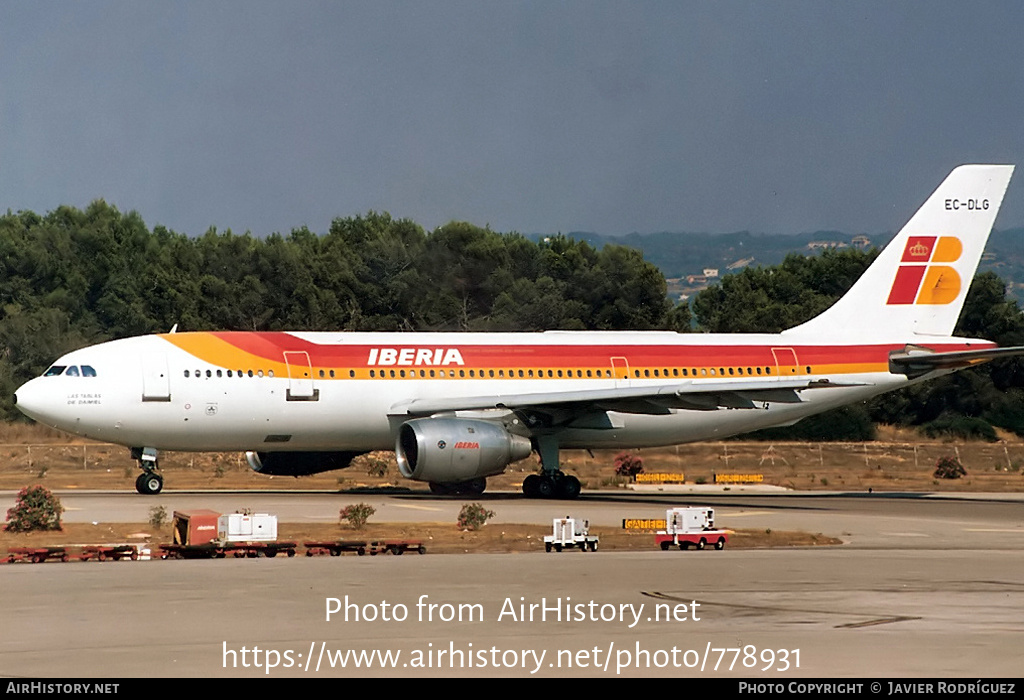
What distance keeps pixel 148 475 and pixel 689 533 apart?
16.0 m

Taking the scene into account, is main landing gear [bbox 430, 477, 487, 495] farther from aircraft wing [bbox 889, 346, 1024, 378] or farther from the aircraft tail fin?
aircraft wing [bbox 889, 346, 1024, 378]

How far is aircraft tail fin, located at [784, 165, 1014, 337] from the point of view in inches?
1544

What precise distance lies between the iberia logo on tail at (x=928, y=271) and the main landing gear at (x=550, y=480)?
1163cm

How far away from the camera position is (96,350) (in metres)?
32.9

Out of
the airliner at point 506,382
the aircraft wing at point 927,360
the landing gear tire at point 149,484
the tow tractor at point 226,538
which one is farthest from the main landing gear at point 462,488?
the tow tractor at point 226,538

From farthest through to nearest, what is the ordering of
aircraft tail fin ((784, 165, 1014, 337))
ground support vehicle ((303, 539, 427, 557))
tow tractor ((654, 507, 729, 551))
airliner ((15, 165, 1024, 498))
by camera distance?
aircraft tail fin ((784, 165, 1014, 337)) → airliner ((15, 165, 1024, 498)) → tow tractor ((654, 507, 729, 551)) → ground support vehicle ((303, 539, 427, 557))

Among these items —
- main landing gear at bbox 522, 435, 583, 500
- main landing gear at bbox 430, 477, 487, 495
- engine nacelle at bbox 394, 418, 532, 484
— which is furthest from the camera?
main landing gear at bbox 430, 477, 487, 495

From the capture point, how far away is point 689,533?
870 inches

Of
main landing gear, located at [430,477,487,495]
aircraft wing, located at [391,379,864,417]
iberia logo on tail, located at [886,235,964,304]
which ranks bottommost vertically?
main landing gear, located at [430,477,487,495]

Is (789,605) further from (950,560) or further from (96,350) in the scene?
(96,350)

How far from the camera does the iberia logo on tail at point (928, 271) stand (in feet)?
130

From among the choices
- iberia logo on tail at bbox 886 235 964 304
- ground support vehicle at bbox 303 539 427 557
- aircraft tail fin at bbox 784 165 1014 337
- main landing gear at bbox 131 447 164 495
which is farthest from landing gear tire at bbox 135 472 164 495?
iberia logo on tail at bbox 886 235 964 304

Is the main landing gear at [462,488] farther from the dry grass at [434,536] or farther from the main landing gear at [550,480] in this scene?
the dry grass at [434,536]

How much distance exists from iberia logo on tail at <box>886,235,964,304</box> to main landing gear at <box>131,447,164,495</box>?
20.9 meters
